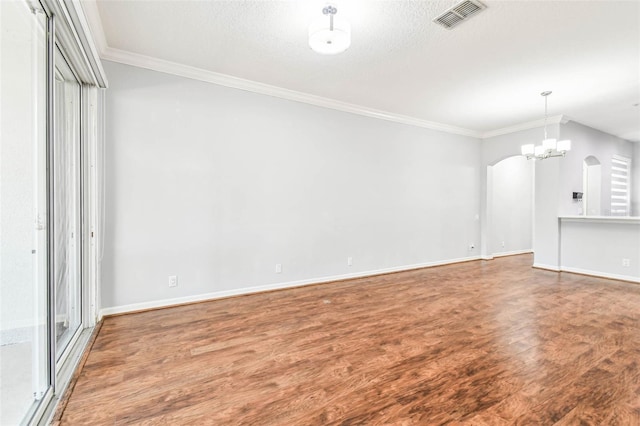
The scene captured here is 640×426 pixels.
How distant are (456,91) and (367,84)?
1.38 m

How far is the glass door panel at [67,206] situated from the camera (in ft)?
7.47

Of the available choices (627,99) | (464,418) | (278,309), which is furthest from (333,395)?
(627,99)

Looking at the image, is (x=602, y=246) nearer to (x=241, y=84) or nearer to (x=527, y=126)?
(x=527, y=126)

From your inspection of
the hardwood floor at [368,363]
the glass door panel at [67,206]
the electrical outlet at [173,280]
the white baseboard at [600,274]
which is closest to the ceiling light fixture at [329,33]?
the glass door panel at [67,206]

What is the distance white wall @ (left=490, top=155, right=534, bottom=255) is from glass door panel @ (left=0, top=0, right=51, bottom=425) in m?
7.61

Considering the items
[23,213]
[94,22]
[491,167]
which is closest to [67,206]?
[23,213]

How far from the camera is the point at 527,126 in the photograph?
5812 millimetres

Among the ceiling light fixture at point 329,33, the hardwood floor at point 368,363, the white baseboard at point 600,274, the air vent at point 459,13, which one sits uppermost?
the air vent at point 459,13

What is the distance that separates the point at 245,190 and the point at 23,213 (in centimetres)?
Answer: 244

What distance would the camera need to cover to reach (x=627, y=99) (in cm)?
454

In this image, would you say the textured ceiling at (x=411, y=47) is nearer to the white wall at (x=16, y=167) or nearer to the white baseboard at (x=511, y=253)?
the white wall at (x=16, y=167)

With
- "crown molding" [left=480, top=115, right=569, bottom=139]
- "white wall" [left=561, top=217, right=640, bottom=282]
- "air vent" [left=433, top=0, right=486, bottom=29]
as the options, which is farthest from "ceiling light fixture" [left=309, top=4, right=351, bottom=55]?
"white wall" [left=561, top=217, right=640, bottom=282]

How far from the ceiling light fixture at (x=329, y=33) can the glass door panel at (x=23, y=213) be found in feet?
5.88

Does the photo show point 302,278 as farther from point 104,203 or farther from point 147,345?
point 104,203
